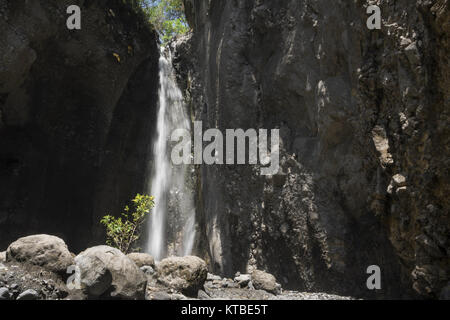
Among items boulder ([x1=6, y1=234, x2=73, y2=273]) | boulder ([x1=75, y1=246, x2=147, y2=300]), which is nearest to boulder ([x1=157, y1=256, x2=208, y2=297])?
boulder ([x1=75, y1=246, x2=147, y2=300])

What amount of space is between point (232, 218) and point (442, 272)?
4.95 meters

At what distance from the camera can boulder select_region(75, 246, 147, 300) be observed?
515 cm

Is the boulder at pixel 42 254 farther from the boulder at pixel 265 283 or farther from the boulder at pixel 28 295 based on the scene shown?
the boulder at pixel 265 283

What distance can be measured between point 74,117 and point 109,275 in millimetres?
8990

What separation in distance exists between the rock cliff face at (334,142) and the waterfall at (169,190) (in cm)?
124

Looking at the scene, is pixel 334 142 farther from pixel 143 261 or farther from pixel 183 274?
pixel 143 261

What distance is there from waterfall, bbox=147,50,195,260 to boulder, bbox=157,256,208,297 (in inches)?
208

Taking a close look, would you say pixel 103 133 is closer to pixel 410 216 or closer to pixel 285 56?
pixel 285 56

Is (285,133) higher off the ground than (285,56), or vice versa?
(285,56)

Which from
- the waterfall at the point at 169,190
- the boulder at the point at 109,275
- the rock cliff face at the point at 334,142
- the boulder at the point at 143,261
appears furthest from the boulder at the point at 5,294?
the waterfall at the point at 169,190

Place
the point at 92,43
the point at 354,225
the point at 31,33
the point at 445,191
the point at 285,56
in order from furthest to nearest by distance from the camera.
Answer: the point at 92,43 < the point at 31,33 < the point at 285,56 < the point at 354,225 < the point at 445,191

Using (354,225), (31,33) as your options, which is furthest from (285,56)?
(31,33)

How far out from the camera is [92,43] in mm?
12820

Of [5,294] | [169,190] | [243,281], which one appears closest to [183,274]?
[243,281]
